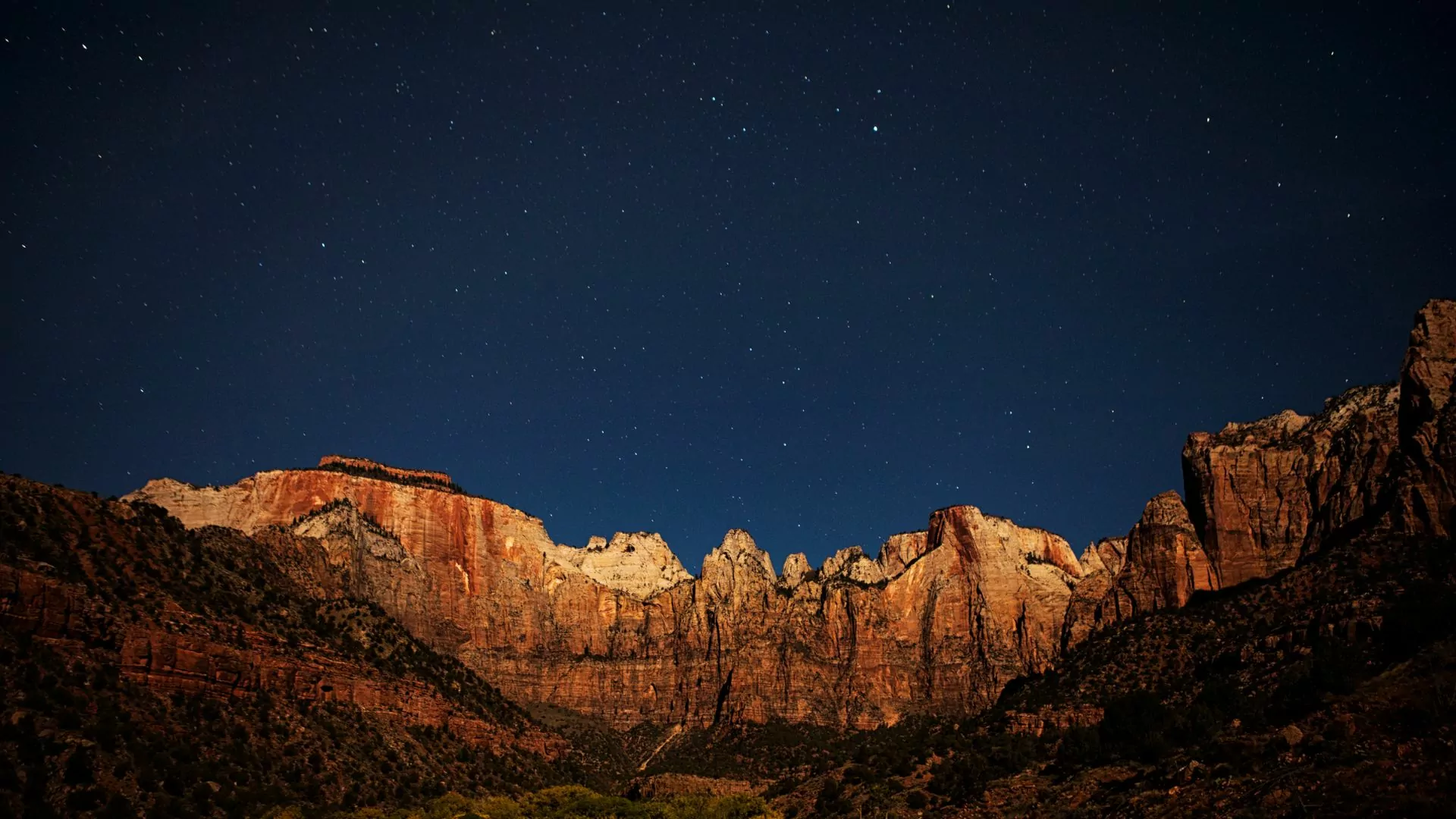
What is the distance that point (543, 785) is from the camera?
9400cm

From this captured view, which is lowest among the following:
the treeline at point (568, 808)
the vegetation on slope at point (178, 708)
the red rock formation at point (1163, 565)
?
the treeline at point (568, 808)

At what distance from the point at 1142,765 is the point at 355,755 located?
50.6 m

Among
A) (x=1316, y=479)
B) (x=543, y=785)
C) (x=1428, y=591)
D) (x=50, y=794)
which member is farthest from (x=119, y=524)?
(x=1316, y=479)

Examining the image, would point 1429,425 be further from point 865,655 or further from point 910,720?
point 865,655

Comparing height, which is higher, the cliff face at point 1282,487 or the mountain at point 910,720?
the cliff face at point 1282,487

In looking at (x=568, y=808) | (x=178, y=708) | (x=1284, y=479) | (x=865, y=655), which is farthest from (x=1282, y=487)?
(x=178, y=708)

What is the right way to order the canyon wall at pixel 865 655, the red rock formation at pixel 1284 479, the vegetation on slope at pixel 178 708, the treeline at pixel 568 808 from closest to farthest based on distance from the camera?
the vegetation on slope at pixel 178 708 → the treeline at pixel 568 808 → the red rock formation at pixel 1284 479 → the canyon wall at pixel 865 655

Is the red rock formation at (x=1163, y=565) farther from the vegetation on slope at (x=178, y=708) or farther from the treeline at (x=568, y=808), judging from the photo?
the vegetation on slope at (x=178, y=708)

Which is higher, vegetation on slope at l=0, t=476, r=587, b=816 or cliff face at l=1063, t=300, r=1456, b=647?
cliff face at l=1063, t=300, r=1456, b=647

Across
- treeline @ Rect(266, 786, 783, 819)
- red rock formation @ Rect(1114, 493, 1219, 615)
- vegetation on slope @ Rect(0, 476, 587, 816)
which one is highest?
red rock formation @ Rect(1114, 493, 1219, 615)

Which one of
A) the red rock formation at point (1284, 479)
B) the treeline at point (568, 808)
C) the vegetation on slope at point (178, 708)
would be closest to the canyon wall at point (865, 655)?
the red rock formation at point (1284, 479)

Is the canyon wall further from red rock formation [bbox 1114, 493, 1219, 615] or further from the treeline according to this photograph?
the treeline

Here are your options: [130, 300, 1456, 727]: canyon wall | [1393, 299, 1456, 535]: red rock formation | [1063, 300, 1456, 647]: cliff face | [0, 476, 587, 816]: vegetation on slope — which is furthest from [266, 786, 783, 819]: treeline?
[130, 300, 1456, 727]: canyon wall

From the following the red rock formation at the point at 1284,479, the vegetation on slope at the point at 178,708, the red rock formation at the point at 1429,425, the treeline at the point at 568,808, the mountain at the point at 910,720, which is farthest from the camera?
the red rock formation at the point at 1284,479
